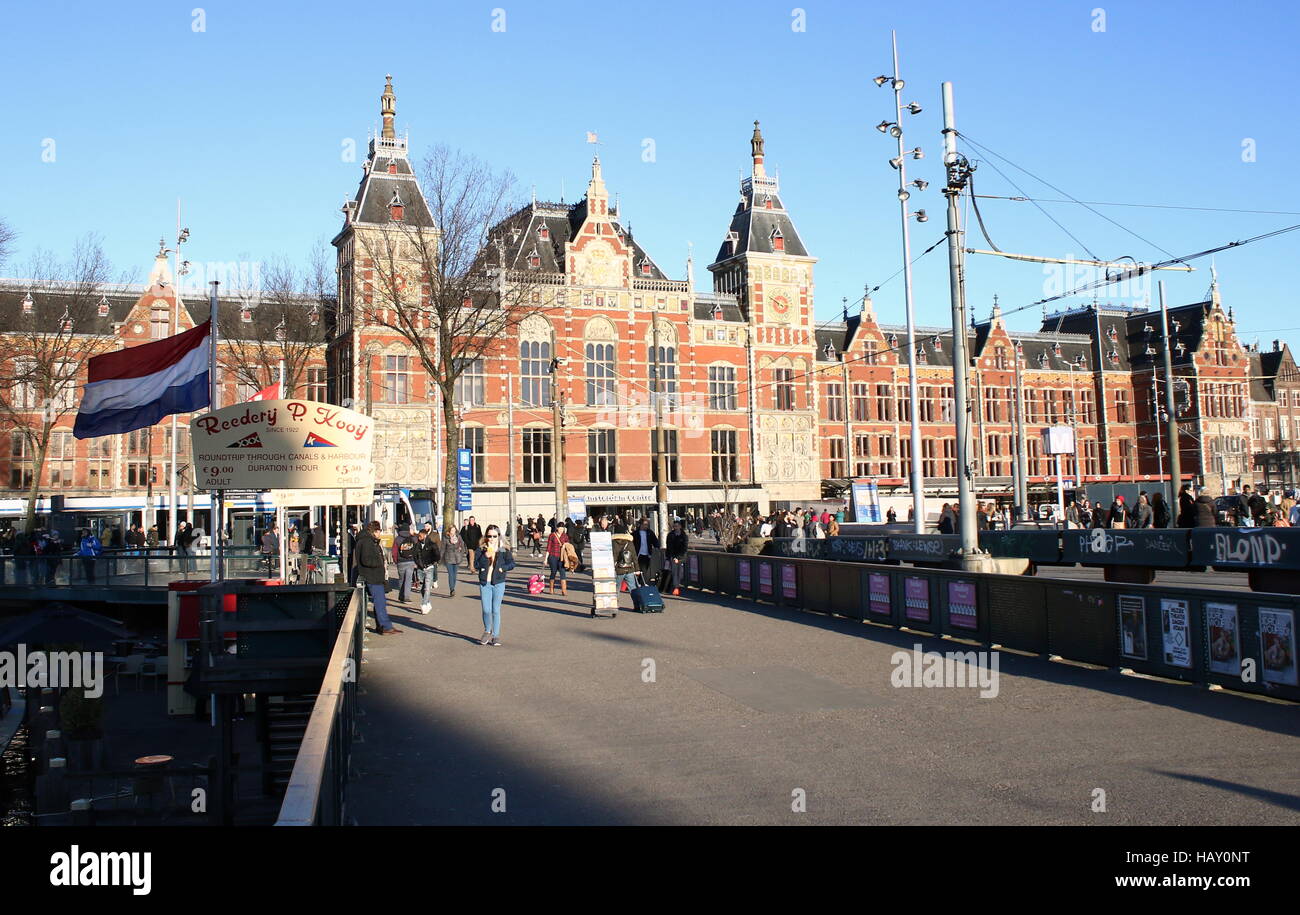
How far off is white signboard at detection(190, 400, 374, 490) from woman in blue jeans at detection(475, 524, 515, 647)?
242 centimetres

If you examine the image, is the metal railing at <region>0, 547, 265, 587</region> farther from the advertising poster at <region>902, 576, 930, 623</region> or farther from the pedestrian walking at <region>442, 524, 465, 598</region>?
the advertising poster at <region>902, 576, 930, 623</region>

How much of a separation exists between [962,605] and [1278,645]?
5.60 m

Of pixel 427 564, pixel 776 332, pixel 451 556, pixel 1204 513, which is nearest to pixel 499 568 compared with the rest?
pixel 427 564

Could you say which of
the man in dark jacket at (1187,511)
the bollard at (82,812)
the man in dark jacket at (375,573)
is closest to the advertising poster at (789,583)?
the man in dark jacket at (375,573)

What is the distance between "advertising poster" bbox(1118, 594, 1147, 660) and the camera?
509 inches

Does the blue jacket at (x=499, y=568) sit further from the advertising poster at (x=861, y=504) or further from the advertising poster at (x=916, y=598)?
the advertising poster at (x=861, y=504)

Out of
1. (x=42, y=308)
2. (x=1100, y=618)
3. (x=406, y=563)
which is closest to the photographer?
(x=1100, y=618)

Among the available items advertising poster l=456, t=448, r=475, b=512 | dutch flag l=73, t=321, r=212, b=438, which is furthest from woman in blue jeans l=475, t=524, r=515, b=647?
advertising poster l=456, t=448, r=475, b=512

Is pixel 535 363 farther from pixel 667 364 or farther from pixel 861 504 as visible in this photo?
pixel 861 504

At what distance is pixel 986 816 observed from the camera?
7.53 metres

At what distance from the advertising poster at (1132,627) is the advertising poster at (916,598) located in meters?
4.46

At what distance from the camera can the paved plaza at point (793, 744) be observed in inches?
309

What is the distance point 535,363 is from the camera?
58.7 m
